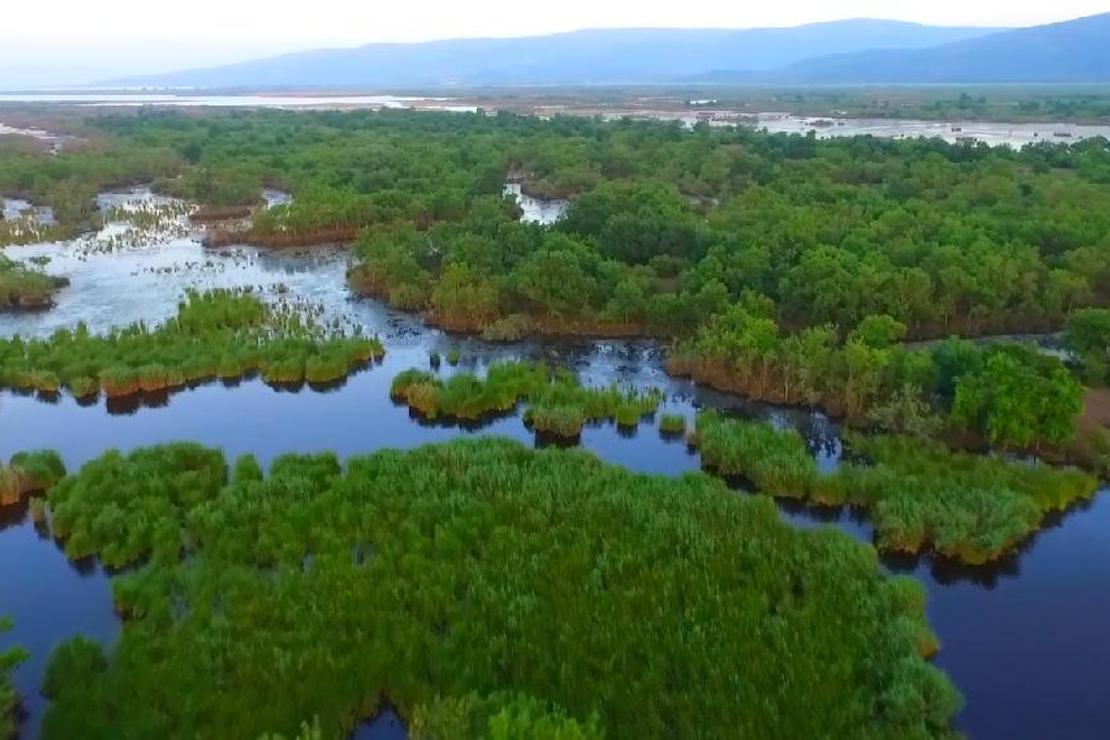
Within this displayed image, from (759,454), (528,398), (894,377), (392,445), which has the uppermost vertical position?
(894,377)

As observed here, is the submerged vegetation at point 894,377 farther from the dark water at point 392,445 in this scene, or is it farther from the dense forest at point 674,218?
the dense forest at point 674,218

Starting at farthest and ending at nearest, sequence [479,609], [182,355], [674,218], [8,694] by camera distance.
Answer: [674,218]
[182,355]
[479,609]
[8,694]

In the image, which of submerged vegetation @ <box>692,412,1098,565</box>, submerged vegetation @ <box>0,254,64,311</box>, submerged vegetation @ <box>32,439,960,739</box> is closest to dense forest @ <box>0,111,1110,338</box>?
submerged vegetation @ <box>692,412,1098,565</box>

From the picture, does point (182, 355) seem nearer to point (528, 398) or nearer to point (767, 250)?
point (528, 398)

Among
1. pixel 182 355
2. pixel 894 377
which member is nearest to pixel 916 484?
pixel 894 377

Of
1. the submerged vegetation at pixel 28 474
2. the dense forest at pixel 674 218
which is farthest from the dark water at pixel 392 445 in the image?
the dense forest at pixel 674 218

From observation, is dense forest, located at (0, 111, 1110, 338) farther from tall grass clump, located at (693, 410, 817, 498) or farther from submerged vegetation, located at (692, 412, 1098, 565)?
submerged vegetation, located at (692, 412, 1098, 565)
